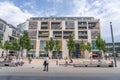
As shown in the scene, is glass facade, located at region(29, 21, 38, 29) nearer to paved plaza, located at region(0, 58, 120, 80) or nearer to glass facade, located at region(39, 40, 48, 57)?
glass facade, located at region(39, 40, 48, 57)

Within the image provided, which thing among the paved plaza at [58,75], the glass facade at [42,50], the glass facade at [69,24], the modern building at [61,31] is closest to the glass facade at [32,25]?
the modern building at [61,31]

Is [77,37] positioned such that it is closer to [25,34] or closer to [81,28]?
[81,28]

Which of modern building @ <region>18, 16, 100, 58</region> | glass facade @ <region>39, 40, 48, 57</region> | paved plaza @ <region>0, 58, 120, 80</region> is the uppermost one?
modern building @ <region>18, 16, 100, 58</region>

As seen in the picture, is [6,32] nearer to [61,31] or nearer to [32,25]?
[32,25]

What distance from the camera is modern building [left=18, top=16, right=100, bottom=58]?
7569cm

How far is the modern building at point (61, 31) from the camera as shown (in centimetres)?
7569

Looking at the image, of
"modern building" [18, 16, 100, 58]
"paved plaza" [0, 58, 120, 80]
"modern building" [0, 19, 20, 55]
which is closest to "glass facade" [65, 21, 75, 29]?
"modern building" [18, 16, 100, 58]

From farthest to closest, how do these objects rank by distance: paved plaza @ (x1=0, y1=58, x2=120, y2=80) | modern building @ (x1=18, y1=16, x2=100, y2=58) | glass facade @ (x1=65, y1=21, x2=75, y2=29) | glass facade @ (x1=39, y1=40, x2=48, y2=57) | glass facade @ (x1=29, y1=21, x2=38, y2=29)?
1. glass facade @ (x1=65, y1=21, x2=75, y2=29)
2. glass facade @ (x1=29, y1=21, x2=38, y2=29)
3. modern building @ (x1=18, y1=16, x2=100, y2=58)
4. glass facade @ (x1=39, y1=40, x2=48, y2=57)
5. paved plaza @ (x1=0, y1=58, x2=120, y2=80)

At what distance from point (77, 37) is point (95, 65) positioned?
178 ft

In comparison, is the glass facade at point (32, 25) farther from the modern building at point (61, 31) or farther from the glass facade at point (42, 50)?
the glass facade at point (42, 50)

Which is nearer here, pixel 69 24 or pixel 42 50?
pixel 42 50

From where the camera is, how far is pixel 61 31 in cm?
7894

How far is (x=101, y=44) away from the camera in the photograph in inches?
2036

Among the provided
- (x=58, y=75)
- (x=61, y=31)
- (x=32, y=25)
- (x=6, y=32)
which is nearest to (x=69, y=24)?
(x=61, y=31)
